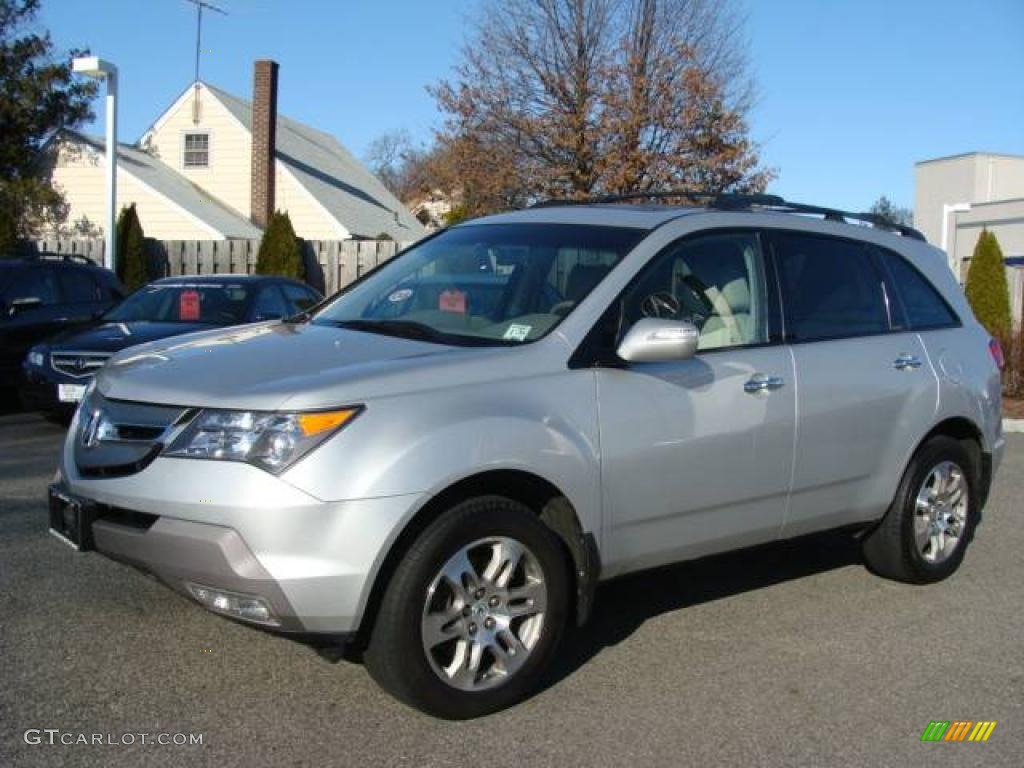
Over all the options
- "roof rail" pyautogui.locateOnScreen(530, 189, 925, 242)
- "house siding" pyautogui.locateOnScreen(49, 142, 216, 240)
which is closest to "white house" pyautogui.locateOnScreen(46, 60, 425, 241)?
"house siding" pyautogui.locateOnScreen(49, 142, 216, 240)

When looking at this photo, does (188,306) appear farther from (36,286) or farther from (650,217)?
(650,217)

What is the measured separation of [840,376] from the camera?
5.18 meters

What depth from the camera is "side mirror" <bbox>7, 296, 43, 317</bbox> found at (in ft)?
38.3

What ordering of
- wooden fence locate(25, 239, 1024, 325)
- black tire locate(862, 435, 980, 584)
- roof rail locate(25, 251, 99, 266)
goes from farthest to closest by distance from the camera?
wooden fence locate(25, 239, 1024, 325), roof rail locate(25, 251, 99, 266), black tire locate(862, 435, 980, 584)

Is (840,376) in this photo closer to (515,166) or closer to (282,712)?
(282,712)

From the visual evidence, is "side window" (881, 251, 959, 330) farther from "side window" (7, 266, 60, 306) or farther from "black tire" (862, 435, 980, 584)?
"side window" (7, 266, 60, 306)

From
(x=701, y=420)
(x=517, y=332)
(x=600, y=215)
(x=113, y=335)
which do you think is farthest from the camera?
(x=113, y=335)

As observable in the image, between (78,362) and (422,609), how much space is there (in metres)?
7.29

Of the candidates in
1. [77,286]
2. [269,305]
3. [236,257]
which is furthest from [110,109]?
[269,305]

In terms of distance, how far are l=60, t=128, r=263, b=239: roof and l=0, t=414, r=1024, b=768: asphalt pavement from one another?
24.1 metres

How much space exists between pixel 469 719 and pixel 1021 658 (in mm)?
2548

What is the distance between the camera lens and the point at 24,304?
464 inches

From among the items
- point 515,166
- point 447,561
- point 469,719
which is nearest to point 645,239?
point 447,561

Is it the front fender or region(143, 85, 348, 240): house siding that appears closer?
the front fender
